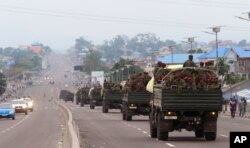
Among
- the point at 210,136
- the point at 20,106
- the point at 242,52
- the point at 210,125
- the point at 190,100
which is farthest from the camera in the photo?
the point at 242,52

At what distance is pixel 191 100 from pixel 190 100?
0.04 m

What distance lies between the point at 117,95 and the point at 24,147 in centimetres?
3945

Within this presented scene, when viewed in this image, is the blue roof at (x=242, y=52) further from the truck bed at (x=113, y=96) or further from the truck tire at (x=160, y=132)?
the truck tire at (x=160, y=132)

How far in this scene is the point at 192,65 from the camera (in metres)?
28.1

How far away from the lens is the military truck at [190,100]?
1049 inches

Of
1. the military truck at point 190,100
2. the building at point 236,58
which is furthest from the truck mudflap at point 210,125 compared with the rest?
the building at point 236,58

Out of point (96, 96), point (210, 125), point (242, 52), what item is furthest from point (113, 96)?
point (242, 52)

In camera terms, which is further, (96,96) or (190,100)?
(96,96)

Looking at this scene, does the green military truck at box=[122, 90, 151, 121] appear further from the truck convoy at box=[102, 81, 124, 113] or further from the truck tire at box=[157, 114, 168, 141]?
the truck tire at box=[157, 114, 168, 141]

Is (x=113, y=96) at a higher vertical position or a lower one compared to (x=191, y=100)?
higher

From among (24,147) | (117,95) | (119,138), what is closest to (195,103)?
(119,138)

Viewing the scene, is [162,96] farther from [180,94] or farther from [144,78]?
[144,78]

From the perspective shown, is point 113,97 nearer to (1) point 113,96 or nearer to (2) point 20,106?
(1) point 113,96

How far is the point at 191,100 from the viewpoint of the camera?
26.7 metres
